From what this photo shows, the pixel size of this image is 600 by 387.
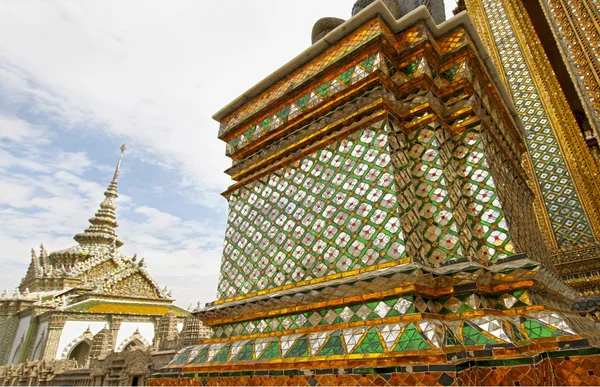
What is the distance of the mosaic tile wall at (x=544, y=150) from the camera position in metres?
6.10

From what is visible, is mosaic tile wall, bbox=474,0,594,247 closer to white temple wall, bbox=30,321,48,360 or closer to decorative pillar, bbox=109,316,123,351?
decorative pillar, bbox=109,316,123,351

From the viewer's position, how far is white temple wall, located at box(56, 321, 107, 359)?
16.5 m

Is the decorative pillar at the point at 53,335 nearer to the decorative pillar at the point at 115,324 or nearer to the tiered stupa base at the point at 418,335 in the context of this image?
the decorative pillar at the point at 115,324

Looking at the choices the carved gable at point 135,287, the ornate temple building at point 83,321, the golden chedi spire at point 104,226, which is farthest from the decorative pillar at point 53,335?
the golden chedi spire at point 104,226

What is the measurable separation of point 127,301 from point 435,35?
21001 millimetres

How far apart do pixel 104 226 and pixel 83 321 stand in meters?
10.6

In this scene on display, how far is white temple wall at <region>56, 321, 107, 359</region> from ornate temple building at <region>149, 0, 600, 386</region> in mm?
16738

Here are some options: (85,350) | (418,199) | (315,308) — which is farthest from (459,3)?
(85,350)

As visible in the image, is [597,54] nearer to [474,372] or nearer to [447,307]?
[447,307]

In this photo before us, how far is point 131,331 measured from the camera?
18906mm

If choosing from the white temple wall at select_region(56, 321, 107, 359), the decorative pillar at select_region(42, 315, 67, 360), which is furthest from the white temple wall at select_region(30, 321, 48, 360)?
the white temple wall at select_region(56, 321, 107, 359)

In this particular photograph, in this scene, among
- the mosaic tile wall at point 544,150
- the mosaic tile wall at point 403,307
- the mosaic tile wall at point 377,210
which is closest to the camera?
the mosaic tile wall at point 403,307

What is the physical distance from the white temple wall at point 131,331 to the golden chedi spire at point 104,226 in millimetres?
9212

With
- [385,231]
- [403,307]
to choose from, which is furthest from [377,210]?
[403,307]
